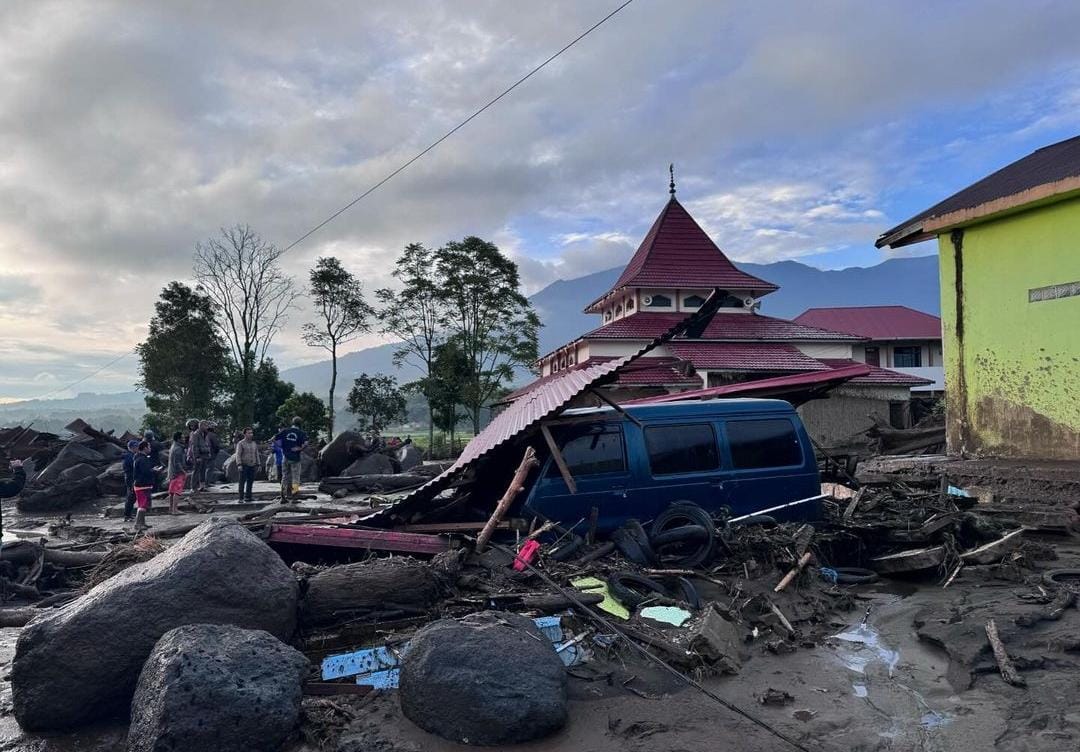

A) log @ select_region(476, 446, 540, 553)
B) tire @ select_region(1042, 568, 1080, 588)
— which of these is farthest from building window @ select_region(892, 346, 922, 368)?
log @ select_region(476, 446, 540, 553)

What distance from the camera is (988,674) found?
4.68m

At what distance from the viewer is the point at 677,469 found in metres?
7.02

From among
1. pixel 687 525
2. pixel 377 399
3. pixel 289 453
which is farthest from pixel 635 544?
pixel 377 399

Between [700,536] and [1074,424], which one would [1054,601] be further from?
[1074,424]

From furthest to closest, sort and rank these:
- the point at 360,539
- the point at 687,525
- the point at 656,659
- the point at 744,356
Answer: the point at 744,356 → the point at 687,525 → the point at 360,539 → the point at 656,659

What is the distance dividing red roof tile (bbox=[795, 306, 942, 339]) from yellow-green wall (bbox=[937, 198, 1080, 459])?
38.2 m

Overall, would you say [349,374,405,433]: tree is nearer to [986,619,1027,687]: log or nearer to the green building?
the green building

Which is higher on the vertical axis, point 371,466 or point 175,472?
point 175,472

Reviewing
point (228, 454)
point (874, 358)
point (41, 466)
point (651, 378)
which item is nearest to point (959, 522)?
point (651, 378)

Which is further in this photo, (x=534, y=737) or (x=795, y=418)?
(x=795, y=418)

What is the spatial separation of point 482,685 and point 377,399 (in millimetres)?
38427

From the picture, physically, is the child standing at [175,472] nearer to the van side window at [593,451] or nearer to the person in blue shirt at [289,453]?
the person in blue shirt at [289,453]

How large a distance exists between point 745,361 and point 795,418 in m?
18.2

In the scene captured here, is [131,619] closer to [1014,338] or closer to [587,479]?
[587,479]
